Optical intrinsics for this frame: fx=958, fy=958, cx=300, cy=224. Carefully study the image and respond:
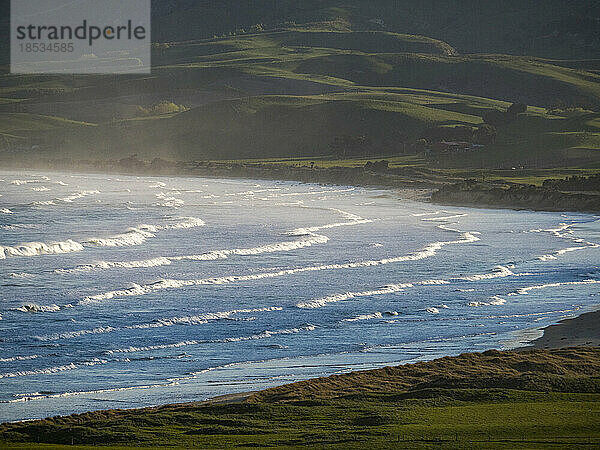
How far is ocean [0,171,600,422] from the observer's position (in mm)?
21969

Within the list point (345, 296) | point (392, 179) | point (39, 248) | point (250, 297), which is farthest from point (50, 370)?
point (392, 179)

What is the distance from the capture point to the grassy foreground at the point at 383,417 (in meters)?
14.4

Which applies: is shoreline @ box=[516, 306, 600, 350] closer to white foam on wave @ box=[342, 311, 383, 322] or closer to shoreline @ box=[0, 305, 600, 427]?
shoreline @ box=[0, 305, 600, 427]

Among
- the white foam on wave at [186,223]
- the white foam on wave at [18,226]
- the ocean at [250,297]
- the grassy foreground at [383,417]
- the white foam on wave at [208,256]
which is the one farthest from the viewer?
the white foam on wave at [186,223]

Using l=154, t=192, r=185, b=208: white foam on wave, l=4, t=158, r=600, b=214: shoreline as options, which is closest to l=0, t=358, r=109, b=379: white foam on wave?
l=154, t=192, r=185, b=208: white foam on wave

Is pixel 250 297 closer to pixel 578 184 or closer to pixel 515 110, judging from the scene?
pixel 578 184

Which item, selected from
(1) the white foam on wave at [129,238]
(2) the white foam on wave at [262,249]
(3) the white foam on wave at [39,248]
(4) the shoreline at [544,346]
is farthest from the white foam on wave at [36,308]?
(1) the white foam on wave at [129,238]

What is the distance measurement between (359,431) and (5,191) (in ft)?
293

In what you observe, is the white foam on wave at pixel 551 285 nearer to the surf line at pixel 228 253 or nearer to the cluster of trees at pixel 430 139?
the surf line at pixel 228 253

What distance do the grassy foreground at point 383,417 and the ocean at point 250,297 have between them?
89.3 inches

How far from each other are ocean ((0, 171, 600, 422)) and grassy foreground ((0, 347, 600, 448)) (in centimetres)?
227

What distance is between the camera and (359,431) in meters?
15.2

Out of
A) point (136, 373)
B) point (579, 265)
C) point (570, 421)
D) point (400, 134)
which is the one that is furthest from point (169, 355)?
point (400, 134)

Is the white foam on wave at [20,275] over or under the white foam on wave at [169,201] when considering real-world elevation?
over
